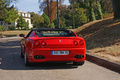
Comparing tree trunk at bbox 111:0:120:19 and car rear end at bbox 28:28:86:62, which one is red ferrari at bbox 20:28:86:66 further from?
tree trunk at bbox 111:0:120:19

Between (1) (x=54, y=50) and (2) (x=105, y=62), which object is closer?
(1) (x=54, y=50)

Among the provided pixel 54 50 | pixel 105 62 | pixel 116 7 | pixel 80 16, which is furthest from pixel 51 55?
pixel 80 16

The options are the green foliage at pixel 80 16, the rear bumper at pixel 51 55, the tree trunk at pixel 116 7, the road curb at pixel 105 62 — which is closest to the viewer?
the rear bumper at pixel 51 55

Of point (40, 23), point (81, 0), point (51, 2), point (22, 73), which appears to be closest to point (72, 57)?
point (22, 73)

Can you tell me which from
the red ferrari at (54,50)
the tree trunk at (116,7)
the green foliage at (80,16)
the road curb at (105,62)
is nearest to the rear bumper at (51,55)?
the red ferrari at (54,50)

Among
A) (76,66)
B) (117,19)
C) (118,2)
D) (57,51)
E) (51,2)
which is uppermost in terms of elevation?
(51,2)

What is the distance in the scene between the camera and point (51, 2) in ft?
151

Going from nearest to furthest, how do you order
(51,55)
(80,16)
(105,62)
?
(51,55) → (105,62) → (80,16)

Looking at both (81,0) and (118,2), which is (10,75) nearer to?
(118,2)

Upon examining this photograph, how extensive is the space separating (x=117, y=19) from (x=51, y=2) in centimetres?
2992

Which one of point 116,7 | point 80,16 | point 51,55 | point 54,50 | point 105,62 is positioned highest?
point 80,16

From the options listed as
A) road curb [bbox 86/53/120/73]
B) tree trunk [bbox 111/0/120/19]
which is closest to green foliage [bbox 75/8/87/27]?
tree trunk [bbox 111/0/120/19]

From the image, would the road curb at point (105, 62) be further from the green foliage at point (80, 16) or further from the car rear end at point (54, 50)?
the green foliage at point (80, 16)

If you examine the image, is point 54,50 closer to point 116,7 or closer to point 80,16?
point 116,7
